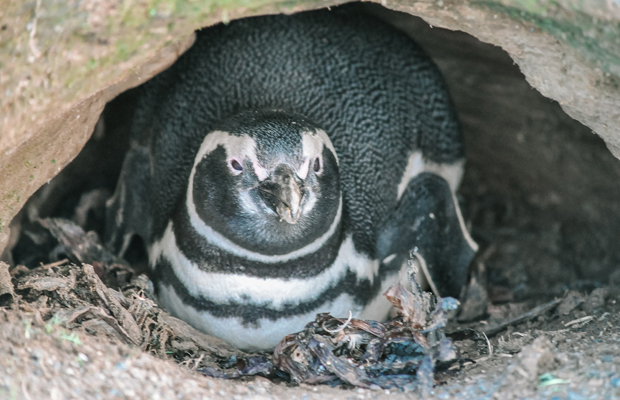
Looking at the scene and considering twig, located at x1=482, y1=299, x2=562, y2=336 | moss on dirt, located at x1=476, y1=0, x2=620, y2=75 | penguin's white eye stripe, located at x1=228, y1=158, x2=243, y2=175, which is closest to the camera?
moss on dirt, located at x1=476, y1=0, x2=620, y2=75

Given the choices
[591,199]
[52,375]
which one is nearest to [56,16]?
[52,375]

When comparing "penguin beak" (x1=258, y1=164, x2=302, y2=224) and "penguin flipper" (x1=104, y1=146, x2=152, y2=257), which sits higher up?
"penguin beak" (x1=258, y1=164, x2=302, y2=224)

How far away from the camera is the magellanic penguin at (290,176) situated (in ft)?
6.54

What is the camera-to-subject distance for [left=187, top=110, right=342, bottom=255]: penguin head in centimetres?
190

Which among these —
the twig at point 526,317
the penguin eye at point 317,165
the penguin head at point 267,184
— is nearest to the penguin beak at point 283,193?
the penguin head at point 267,184

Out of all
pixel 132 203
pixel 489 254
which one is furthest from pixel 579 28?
pixel 132 203

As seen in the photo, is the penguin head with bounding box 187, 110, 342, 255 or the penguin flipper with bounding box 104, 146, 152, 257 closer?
the penguin head with bounding box 187, 110, 342, 255

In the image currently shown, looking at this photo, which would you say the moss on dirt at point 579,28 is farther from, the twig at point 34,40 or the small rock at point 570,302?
the twig at point 34,40

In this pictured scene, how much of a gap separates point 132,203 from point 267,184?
1117 millimetres

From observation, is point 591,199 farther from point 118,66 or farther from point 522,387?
point 118,66

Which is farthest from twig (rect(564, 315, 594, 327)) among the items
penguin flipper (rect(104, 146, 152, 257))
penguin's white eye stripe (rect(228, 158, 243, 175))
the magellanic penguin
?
penguin flipper (rect(104, 146, 152, 257))

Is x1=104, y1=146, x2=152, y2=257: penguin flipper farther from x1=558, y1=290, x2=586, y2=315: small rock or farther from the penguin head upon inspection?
x1=558, y1=290, x2=586, y2=315: small rock

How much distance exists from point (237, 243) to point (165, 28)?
707mm

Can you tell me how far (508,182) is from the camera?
12.0 ft
